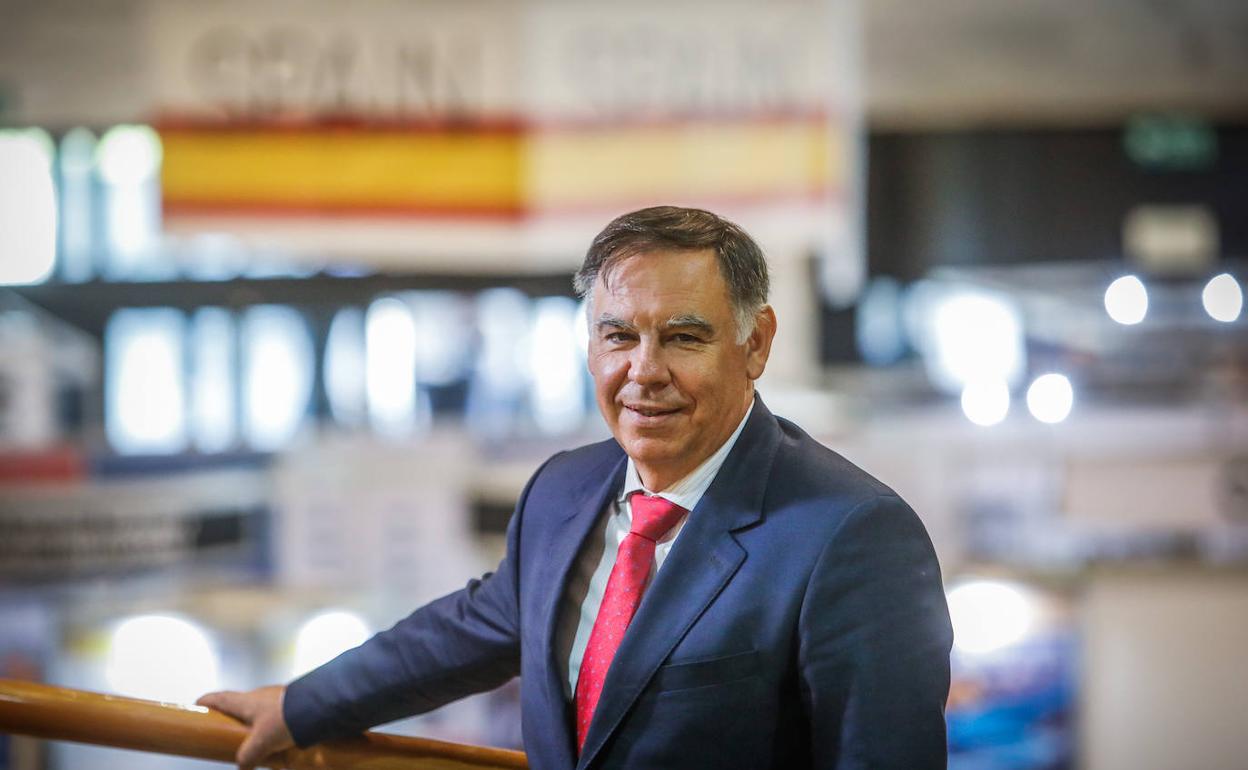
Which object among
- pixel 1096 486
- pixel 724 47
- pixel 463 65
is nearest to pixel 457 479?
pixel 463 65

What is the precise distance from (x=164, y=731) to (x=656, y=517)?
1.99ft

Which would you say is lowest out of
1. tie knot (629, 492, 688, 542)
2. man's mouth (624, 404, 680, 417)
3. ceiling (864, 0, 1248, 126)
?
tie knot (629, 492, 688, 542)

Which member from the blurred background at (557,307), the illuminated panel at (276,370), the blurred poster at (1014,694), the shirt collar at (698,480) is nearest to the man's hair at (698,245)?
the shirt collar at (698,480)

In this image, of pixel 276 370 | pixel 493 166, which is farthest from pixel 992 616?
pixel 276 370

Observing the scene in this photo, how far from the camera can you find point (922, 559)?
42.5 inches

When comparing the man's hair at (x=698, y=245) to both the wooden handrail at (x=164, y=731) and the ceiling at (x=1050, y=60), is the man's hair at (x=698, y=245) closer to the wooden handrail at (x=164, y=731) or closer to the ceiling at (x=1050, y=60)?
the wooden handrail at (x=164, y=731)

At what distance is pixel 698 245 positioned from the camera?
1.10 m

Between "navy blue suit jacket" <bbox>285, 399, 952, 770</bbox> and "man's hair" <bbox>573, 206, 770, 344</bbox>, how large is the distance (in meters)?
0.13

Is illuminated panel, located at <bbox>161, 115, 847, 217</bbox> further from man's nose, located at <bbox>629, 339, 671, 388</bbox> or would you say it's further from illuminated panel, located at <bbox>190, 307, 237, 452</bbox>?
man's nose, located at <bbox>629, 339, 671, 388</bbox>

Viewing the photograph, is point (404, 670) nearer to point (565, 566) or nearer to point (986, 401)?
point (565, 566)

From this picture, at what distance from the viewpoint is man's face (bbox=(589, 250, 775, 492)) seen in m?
1.10

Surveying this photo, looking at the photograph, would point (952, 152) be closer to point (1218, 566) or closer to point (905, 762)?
point (1218, 566)

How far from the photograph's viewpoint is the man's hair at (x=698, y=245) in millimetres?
1101

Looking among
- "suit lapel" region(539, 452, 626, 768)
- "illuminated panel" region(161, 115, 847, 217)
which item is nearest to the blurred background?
"illuminated panel" region(161, 115, 847, 217)
